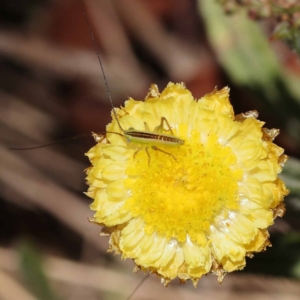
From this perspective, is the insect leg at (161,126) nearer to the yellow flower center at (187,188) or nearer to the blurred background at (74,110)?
the yellow flower center at (187,188)

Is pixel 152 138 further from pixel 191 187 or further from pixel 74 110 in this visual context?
pixel 74 110

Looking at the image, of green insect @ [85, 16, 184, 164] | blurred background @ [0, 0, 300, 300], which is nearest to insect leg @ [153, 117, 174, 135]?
green insect @ [85, 16, 184, 164]

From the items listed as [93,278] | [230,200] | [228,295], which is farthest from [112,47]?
[230,200]

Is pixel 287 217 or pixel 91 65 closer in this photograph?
pixel 287 217

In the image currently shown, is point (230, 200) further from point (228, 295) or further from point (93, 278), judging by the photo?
point (93, 278)

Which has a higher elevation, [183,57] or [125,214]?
[183,57]

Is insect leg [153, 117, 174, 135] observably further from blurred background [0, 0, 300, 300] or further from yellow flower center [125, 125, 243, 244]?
blurred background [0, 0, 300, 300]
